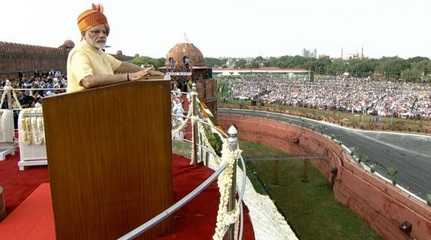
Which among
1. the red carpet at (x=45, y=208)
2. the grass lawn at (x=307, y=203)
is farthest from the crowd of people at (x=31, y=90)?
the grass lawn at (x=307, y=203)

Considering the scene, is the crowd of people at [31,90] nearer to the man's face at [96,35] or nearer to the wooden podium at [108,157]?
the man's face at [96,35]

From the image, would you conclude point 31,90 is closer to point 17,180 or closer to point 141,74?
point 17,180

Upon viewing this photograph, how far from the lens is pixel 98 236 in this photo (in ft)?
8.83

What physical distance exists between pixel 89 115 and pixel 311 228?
12169 millimetres

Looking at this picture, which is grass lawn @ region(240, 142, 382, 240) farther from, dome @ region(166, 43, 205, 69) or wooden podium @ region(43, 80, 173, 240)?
dome @ region(166, 43, 205, 69)

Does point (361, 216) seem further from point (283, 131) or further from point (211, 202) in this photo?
point (283, 131)

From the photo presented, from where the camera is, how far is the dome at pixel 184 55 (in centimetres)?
3083

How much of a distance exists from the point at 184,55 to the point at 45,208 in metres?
28.6

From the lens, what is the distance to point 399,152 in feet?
74.2

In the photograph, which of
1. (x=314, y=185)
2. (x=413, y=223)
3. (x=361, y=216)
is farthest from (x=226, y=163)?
(x=314, y=185)

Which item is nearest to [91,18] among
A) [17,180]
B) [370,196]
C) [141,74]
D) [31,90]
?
[141,74]

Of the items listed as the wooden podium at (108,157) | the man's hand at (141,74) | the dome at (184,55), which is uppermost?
the dome at (184,55)

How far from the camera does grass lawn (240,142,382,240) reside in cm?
1295

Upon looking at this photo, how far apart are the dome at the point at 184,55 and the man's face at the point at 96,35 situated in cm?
2769
